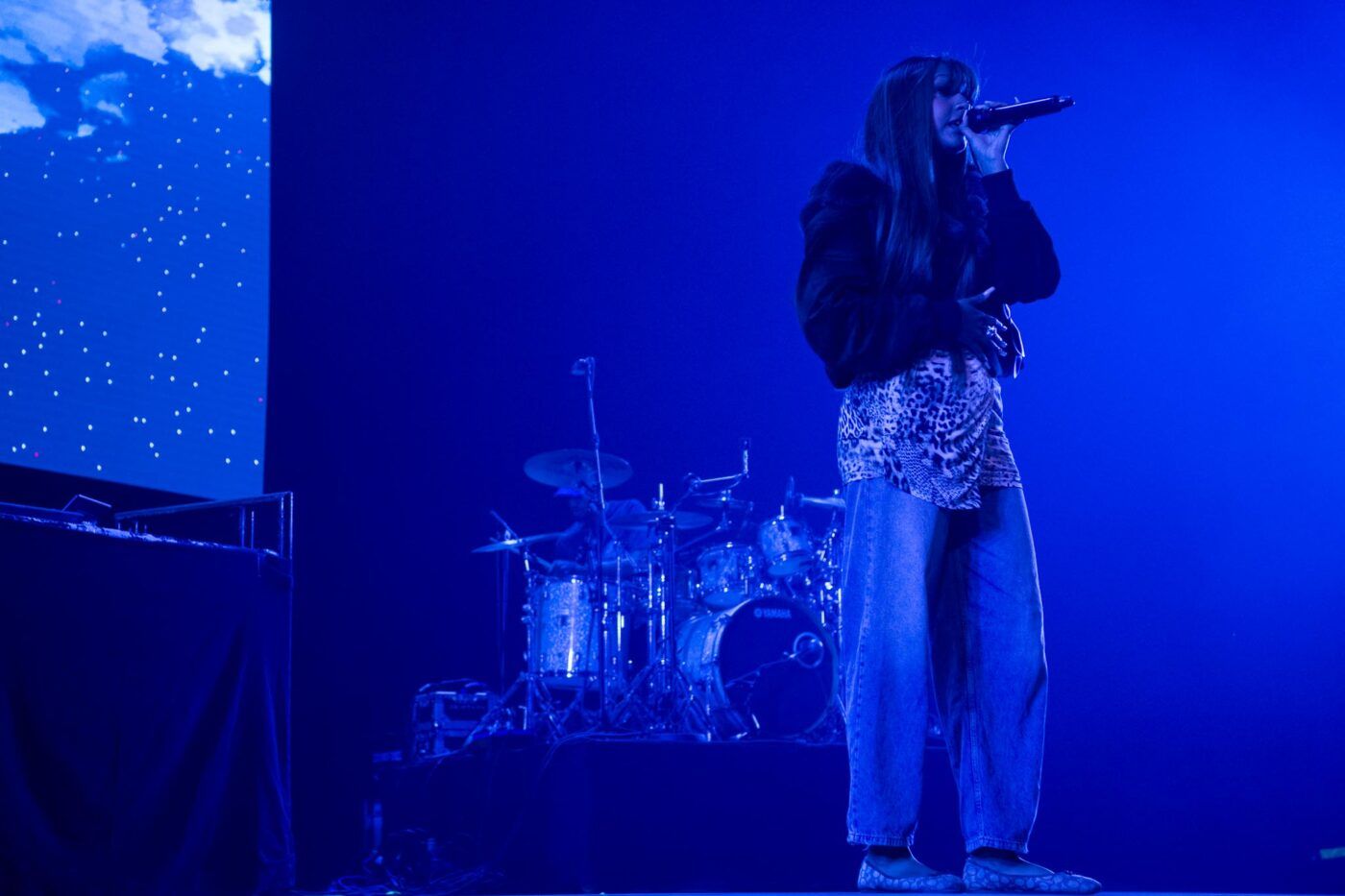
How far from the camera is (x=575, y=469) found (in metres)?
5.47

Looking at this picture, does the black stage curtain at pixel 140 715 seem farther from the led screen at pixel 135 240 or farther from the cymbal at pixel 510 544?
the cymbal at pixel 510 544

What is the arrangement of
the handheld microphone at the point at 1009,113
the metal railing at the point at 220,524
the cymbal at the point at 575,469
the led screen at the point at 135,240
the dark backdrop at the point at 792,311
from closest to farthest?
the handheld microphone at the point at 1009,113 < the led screen at the point at 135,240 < the metal railing at the point at 220,524 < the cymbal at the point at 575,469 < the dark backdrop at the point at 792,311

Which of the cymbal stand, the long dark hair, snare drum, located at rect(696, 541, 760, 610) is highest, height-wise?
the long dark hair

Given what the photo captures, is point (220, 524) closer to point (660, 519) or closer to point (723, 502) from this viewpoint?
point (660, 519)

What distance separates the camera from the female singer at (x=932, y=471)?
1.93 metres

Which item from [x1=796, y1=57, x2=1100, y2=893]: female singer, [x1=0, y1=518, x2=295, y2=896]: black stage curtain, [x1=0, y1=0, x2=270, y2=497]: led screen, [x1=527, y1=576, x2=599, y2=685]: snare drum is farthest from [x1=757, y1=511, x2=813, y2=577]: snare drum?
[x1=796, y1=57, x2=1100, y2=893]: female singer

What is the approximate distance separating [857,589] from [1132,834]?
3.91 meters

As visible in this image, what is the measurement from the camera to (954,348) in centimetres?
205

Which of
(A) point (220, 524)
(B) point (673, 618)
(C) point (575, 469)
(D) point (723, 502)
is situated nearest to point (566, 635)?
(B) point (673, 618)

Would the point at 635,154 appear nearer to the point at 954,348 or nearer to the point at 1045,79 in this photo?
the point at 1045,79

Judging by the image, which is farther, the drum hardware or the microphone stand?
the drum hardware

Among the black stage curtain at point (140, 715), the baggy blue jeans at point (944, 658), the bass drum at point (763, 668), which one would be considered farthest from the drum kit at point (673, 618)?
the baggy blue jeans at point (944, 658)

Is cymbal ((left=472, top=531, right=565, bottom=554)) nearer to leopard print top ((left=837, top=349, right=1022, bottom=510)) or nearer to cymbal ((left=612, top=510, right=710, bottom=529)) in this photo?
cymbal ((left=612, top=510, right=710, bottom=529))

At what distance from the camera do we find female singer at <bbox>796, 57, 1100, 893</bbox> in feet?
6.32
